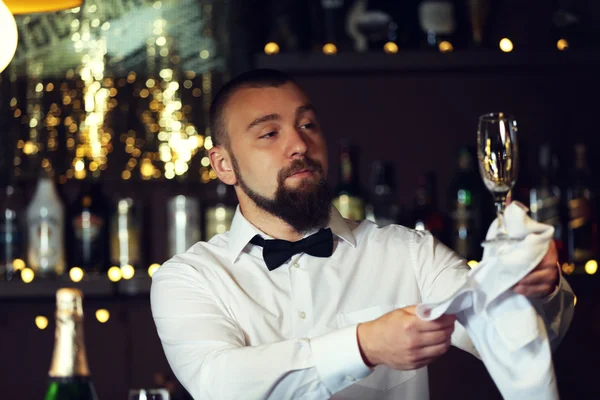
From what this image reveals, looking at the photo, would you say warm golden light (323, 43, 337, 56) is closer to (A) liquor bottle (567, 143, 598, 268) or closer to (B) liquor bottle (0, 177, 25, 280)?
(A) liquor bottle (567, 143, 598, 268)

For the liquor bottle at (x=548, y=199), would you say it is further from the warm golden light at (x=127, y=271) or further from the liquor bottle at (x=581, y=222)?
the warm golden light at (x=127, y=271)

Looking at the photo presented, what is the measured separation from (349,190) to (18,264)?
0.92 metres

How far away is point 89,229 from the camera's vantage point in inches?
99.4

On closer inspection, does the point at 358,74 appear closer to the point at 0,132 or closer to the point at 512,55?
the point at 512,55

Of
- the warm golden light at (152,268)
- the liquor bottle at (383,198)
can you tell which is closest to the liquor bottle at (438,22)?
the liquor bottle at (383,198)

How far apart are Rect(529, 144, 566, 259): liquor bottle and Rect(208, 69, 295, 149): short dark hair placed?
0.87 meters

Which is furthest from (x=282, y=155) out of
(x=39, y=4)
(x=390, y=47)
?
(x=390, y=47)

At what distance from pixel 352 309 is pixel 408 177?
2.85ft

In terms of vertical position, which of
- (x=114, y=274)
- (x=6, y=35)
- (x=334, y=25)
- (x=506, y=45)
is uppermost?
(x=334, y=25)

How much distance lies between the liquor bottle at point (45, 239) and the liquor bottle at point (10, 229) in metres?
0.03

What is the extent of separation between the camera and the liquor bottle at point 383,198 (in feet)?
8.27

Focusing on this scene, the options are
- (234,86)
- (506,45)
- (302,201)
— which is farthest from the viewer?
→ (506,45)

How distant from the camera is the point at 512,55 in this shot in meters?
2.38

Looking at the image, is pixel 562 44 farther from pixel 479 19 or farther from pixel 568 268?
pixel 568 268
